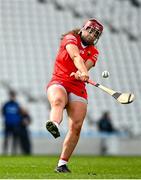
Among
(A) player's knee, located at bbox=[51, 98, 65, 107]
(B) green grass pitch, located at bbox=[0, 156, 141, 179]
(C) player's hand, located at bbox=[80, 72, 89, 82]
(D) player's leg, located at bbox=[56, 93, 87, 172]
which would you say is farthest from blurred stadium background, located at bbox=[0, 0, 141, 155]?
(C) player's hand, located at bbox=[80, 72, 89, 82]

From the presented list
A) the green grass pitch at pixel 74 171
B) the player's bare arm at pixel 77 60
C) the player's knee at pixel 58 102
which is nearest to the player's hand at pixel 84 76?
the player's bare arm at pixel 77 60

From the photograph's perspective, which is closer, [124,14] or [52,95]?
[52,95]

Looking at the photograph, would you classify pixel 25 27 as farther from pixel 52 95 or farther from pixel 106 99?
pixel 52 95

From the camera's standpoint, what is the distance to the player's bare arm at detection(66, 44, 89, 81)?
9.79 m

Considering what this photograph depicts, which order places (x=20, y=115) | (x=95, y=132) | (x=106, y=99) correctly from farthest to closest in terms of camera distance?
1. (x=106, y=99)
2. (x=95, y=132)
3. (x=20, y=115)

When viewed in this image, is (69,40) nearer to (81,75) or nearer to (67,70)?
(67,70)

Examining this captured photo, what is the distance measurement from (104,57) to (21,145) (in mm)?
7911

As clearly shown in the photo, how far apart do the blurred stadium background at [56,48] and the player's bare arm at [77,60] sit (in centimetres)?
1268

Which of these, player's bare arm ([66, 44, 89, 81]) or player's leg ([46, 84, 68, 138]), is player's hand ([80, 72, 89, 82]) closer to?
player's bare arm ([66, 44, 89, 81])

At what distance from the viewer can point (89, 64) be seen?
10430mm

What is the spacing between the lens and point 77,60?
9938mm

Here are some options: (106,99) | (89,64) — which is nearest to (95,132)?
(106,99)

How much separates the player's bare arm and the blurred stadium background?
12.7 m

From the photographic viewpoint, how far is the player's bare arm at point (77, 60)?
9789 mm
